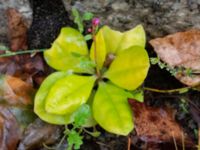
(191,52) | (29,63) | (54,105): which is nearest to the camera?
(54,105)

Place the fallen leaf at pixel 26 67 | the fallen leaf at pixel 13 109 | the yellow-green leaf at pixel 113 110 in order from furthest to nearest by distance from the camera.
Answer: the fallen leaf at pixel 26 67 → the fallen leaf at pixel 13 109 → the yellow-green leaf at pixel 113 110

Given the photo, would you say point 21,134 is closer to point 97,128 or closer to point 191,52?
point 97,128

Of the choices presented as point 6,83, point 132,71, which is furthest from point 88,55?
point 6,83

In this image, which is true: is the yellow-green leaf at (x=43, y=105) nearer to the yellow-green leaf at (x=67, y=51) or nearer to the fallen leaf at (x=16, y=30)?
the yellow-green leaf at (x=67, y=51)

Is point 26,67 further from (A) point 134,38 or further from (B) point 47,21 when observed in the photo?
(A) point 134,38

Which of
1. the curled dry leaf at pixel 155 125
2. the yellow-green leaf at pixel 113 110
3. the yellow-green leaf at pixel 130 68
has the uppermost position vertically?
the yellow-green leaf at pixel 130 68

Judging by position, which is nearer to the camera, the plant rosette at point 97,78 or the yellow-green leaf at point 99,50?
the plant rosette at point 97,78

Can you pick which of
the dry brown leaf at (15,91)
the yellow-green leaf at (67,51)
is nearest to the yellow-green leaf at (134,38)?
the yellow-green leaf at (67,51)

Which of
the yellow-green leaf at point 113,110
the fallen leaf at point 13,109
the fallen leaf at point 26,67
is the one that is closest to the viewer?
the yellow-green leaf at point 113,110
